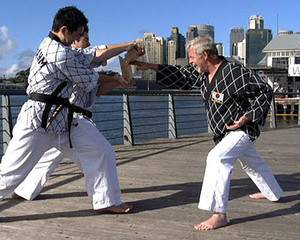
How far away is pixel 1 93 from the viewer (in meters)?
5.38

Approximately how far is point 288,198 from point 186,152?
9.68 ft

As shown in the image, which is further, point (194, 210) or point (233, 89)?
point (194, 210)

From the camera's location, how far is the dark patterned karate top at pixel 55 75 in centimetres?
316

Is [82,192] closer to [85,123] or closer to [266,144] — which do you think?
[85,123]

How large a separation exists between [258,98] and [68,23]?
4.90ft

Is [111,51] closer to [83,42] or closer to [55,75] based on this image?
[83,42]

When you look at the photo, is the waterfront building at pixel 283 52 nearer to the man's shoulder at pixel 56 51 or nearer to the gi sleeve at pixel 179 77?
the gi sleeve at pixel 179 77

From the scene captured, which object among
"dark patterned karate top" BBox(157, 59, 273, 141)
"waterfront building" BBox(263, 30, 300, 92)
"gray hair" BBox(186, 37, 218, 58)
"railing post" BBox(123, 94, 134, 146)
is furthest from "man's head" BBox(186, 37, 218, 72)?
"waterfront building" BBox(263, 30, 300, 92)

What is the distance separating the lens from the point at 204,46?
11.2ft

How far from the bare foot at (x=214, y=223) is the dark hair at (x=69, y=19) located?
166 cm

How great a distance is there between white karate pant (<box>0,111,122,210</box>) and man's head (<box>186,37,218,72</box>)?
3.08ft

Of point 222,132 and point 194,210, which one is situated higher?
point 222,132

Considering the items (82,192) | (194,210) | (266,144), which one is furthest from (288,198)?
(266,144)

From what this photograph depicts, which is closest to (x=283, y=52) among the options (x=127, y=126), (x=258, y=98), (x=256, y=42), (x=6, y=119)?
(x=256, y=42)
